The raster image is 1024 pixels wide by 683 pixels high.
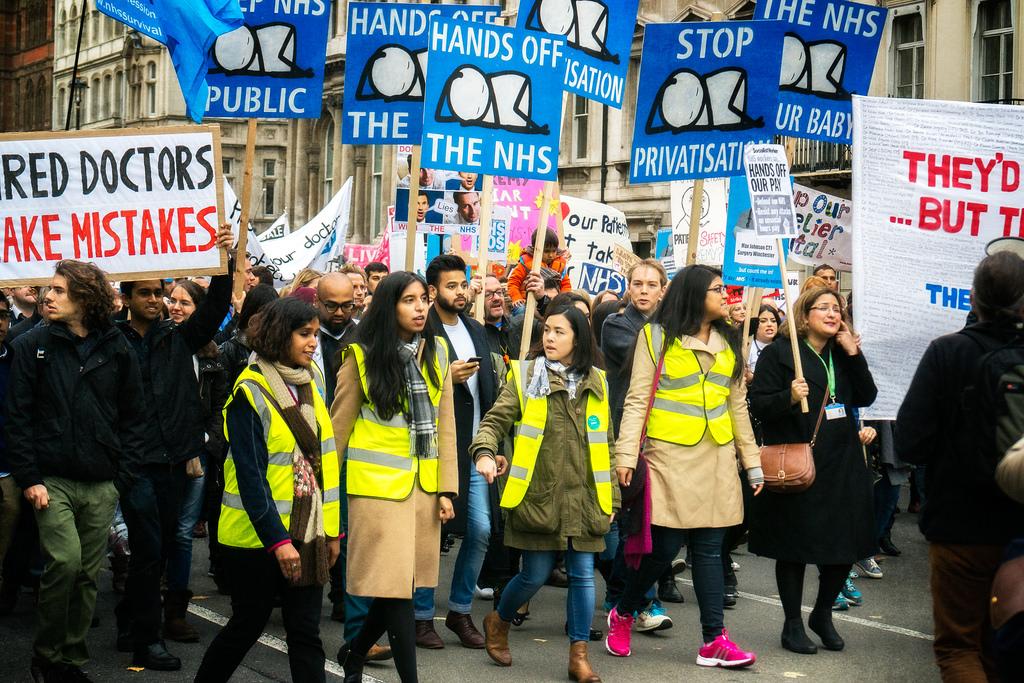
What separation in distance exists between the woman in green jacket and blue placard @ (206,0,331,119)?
306cm

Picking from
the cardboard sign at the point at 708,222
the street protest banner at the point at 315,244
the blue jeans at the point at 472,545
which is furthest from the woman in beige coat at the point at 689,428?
the street protest banner at the point at 315,244

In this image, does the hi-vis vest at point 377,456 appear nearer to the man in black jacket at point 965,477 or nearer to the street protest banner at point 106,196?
the street protest banner at point 106,196

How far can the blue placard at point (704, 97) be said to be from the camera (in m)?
9.78

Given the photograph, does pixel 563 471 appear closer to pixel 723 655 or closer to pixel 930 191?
pixel 723 655

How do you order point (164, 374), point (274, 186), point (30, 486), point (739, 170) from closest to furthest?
point (30, 486) → point (164, 374) → point (739, 170) → point (274, 186)

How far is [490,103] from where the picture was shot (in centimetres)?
892

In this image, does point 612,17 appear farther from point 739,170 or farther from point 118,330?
point 118,330

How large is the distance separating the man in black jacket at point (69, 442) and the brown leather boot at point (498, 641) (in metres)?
2.02

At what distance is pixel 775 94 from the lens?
9820 millimetres

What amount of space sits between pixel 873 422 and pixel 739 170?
274 cm

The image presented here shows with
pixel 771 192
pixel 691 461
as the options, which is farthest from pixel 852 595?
pixel 771 192

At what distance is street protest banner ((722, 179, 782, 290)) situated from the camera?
11680 mm

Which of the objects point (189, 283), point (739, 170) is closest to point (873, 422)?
point (739, 170)

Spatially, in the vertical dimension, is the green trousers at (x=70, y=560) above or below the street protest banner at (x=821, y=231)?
below
